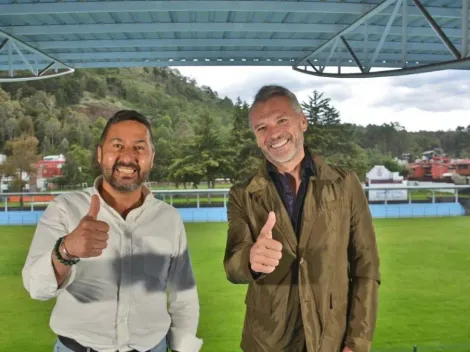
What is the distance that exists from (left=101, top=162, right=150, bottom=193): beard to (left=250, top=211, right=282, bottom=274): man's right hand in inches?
14.3

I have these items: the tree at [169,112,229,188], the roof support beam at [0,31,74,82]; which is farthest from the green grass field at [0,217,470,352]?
the roof support beam at [0,31,74,82]

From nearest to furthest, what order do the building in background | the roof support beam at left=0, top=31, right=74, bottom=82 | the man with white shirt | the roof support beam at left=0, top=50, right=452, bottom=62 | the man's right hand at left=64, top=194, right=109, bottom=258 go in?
the man's right hand at left=64, top=194, right=109, bottom=258 < the man with white shirt < the roof support beam at left=0, top=31, right=74, bottom=82 < the roof support beam at left=0, top=50, right=452, bottom=62 < the building in background

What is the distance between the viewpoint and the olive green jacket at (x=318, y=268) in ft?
3.90

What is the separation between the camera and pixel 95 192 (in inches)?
45.8

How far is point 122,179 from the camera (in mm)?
1162

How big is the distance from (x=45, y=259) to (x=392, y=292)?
4.76 metres

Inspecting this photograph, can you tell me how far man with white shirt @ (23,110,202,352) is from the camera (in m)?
1.12

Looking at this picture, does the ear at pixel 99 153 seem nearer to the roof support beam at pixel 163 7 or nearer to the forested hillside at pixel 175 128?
the roof support beam at pixel 163 7

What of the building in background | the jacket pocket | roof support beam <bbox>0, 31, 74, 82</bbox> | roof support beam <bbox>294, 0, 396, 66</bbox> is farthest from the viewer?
the building in background

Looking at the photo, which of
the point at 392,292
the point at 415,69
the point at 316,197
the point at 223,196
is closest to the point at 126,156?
the point at 316,197

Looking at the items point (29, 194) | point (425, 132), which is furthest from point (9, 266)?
point (425, 132)

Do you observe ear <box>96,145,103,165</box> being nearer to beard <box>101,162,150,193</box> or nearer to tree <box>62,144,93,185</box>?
beard <box>101,162,150,193</box>

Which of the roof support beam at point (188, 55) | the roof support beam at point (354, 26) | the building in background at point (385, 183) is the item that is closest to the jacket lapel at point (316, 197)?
the roof support beam at point (354, 26)

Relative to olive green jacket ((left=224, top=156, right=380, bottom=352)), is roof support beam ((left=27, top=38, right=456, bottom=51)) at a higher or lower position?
higher
